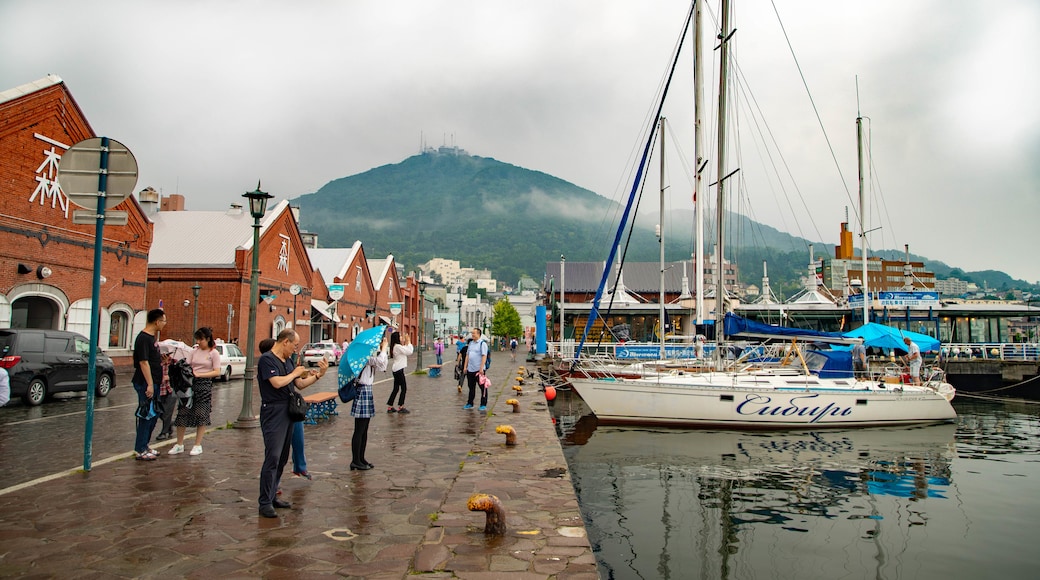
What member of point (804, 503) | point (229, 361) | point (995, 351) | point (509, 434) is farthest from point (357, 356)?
point (995, 351)

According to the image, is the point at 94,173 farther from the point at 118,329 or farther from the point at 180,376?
the point at 118,329

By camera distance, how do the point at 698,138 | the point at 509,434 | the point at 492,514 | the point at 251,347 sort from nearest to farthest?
the point at 492,514 < the point at 509,434 < the point at 251,347 < the point at 698,138

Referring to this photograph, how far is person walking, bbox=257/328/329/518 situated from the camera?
5684 mm

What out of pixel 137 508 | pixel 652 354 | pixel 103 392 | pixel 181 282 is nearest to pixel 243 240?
pixel 181 282

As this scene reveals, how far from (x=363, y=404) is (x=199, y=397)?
2.58m

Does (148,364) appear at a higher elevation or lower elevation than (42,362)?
higher

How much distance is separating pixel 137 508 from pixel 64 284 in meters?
21.2

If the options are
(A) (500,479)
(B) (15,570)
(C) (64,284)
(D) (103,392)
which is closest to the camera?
(B) (15,570)

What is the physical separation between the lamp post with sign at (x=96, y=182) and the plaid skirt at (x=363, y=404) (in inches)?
122

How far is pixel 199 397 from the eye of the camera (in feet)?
27.5

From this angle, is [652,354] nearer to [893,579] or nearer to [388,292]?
[893,579]

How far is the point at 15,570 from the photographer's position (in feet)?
14.1

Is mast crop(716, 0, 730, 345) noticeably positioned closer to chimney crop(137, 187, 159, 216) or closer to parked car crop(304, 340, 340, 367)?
parked car crop(304, 340, 340, 367)

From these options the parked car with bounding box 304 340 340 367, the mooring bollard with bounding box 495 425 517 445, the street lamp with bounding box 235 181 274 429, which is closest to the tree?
the parked car with bounding box 304 340 340 367
